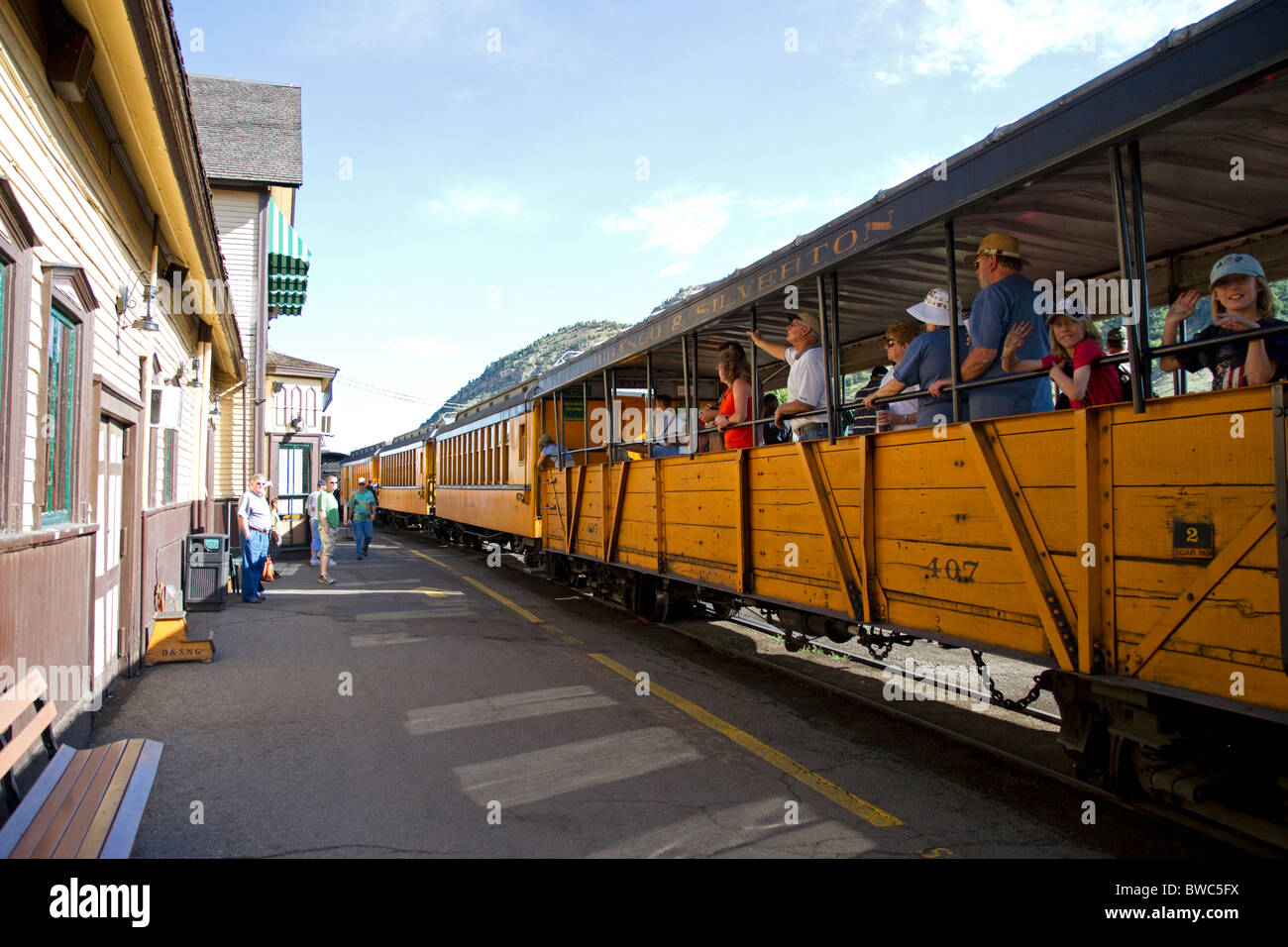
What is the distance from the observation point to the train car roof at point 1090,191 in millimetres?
3000

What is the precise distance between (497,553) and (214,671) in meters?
10.3

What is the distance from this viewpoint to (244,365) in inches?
629

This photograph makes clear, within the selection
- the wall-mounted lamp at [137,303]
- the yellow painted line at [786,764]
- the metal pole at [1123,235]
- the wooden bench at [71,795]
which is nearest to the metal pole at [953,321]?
the metal pole at [1123,235]

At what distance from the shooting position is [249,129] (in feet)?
66.2

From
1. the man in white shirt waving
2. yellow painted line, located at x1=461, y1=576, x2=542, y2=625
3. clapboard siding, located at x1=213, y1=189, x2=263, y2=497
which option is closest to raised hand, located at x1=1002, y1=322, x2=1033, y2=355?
yellow painted line, located at x1=461, y1=576, x2=542, y2=625

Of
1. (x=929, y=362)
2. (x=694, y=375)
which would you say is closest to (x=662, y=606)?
Answer: (x=694, y=375)

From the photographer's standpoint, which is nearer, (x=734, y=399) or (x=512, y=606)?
(x=734, y=399)

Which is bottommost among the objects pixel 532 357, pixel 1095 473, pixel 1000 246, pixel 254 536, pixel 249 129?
pixel 254 536

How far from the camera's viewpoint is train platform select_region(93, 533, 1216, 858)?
3713 millimetres

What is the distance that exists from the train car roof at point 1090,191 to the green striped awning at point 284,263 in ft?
51.7

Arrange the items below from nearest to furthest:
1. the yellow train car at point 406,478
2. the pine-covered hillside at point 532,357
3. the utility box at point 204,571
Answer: the utility box at point 204,571 < the yellow train car at point 406,478 < the pine-covered hillside at point 532,357

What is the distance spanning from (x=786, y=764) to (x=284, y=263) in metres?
18.8

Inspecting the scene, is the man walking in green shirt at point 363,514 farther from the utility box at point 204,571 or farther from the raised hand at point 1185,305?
the raised hand at point 1185,305

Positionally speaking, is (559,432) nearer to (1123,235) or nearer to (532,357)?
(1123,235)
